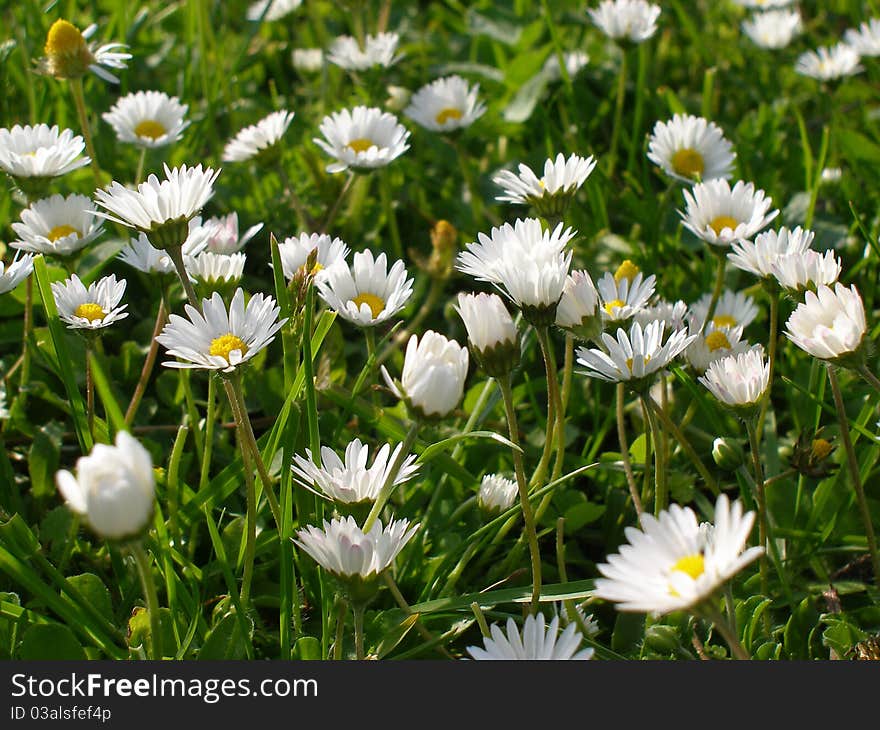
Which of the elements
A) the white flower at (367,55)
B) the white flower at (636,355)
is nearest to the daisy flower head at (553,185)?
the white flower at (636,355)

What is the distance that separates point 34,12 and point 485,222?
131 cm

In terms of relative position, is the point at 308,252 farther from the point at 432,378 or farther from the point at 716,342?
the point at 716,342

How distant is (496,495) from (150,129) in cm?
122

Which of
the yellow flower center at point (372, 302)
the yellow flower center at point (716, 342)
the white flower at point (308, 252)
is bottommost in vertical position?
the yellow flower center at point (716, 342)

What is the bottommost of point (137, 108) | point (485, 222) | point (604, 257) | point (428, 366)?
point (428, 366)

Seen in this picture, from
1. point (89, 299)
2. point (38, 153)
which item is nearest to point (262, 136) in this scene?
point (38, 153)

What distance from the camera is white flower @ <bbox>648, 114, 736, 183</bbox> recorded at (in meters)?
2.21

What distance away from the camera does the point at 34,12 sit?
2768mm

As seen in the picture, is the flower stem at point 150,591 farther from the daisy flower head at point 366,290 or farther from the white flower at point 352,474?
the daisy flower head at point 366,290

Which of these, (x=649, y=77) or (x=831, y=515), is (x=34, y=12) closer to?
(x=649, y=77)

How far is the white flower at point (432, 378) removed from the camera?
136 centimetres

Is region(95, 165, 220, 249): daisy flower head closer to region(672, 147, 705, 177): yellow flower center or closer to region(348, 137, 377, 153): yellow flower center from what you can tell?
region(348, 137, 377, 153): yellow flower center

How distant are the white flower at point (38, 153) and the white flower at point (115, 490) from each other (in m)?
0.90

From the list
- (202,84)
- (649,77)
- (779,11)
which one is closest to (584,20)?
(649,77)
